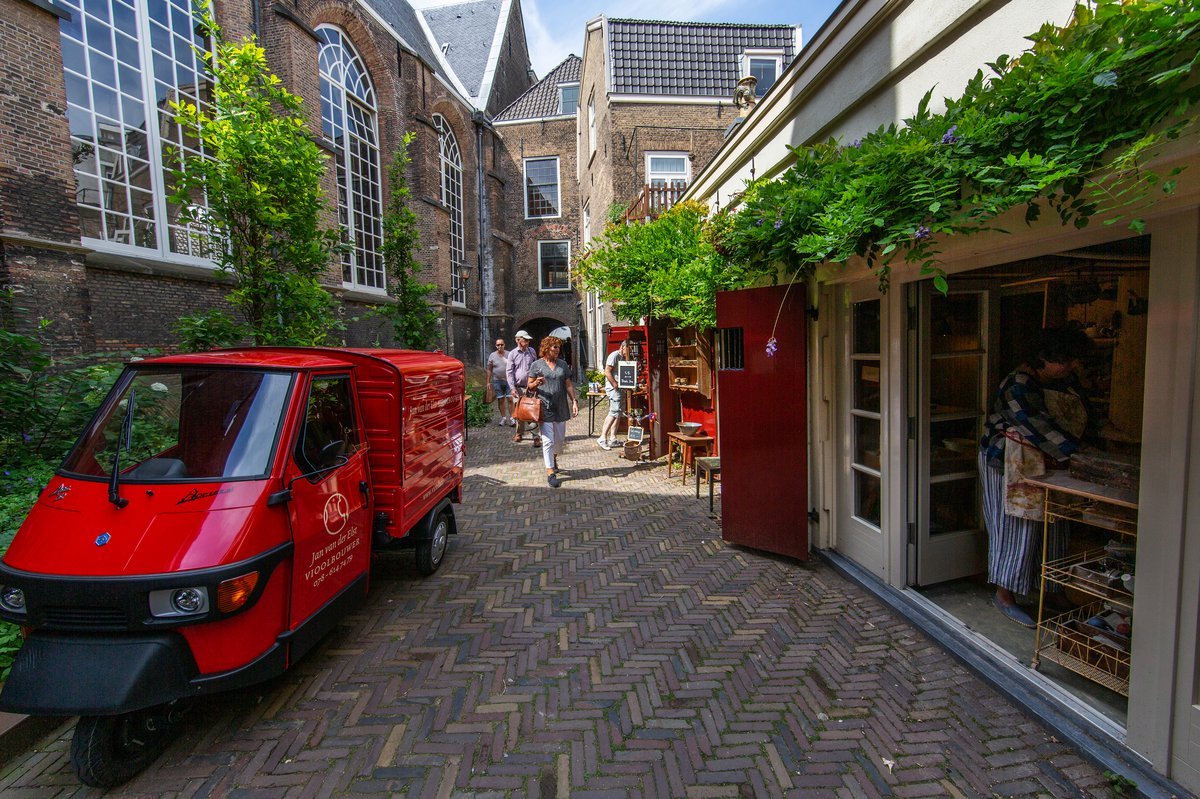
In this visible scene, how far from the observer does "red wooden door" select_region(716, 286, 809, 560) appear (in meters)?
4.63

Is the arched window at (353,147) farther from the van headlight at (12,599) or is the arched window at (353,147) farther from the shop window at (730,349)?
the van headlight at (12,599)

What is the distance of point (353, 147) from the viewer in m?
14.8

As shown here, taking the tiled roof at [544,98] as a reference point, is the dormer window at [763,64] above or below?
below

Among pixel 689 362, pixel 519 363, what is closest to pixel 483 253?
pixel 519 363

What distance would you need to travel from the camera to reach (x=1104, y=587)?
2805 mm

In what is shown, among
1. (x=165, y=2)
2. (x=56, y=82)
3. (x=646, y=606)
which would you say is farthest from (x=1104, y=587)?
(x=165, y=2)

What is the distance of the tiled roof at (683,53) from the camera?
639 inches

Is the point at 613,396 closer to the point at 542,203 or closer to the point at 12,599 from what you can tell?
the point at 12,599

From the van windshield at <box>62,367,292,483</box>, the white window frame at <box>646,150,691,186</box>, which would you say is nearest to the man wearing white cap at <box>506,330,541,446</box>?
the van windshield at <box>62,367,292,483</box>

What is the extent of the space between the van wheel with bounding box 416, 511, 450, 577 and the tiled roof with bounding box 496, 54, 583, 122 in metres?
23.8

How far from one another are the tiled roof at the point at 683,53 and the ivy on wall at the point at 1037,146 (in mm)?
14865

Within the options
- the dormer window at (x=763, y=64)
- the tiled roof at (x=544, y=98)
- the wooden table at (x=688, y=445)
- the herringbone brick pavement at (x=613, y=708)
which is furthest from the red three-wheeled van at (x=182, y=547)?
the tiled roof at (x=544, y=98)

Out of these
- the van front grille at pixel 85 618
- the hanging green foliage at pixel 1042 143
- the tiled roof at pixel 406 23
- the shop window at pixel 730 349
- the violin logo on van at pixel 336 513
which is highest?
the tiled roof at pixel 406 23

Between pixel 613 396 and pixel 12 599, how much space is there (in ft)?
26.7
